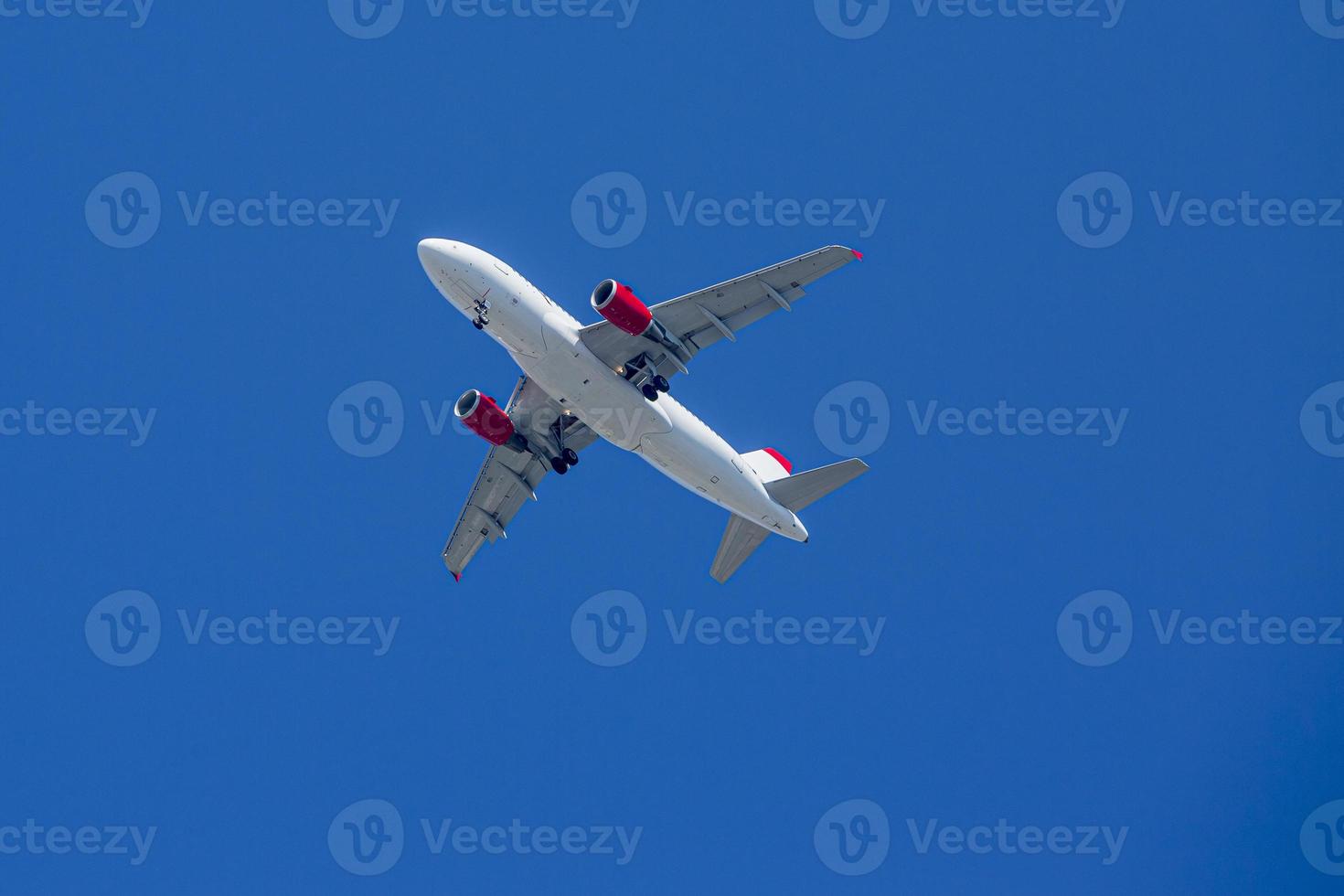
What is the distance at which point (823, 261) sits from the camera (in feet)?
160

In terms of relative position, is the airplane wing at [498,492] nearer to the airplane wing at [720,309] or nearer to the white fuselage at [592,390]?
the white fuselage at [592,390]

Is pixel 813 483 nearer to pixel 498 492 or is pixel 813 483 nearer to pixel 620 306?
pixel 620 306

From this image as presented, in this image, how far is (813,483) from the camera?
52.8m

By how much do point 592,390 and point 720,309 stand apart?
5.66 m

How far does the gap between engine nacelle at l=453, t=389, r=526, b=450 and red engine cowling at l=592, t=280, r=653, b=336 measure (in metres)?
7.15

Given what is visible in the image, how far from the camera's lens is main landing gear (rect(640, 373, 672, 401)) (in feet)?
166

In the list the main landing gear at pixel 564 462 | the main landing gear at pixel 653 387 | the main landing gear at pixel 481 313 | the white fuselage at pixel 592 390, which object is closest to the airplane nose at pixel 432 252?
the white fuselage at pixel 592 390

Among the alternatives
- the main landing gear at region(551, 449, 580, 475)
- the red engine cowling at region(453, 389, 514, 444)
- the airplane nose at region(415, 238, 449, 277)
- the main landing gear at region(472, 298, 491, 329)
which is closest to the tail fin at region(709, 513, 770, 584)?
the main landing gear at region(551, 449, 580, 475)

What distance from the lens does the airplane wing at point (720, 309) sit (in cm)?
4928

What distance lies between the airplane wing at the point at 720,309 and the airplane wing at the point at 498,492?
6.96 metres

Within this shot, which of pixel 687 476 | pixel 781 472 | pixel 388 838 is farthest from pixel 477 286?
pixel 388 838

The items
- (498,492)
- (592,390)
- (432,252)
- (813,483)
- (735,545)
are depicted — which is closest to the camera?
(432,252)

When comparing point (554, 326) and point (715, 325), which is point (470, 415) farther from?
point (715, 325)

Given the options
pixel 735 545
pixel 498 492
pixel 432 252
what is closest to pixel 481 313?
→ pixel 432 252
